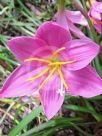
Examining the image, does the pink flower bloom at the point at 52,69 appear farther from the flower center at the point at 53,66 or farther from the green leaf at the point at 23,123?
the green leaf at the point at 23,123

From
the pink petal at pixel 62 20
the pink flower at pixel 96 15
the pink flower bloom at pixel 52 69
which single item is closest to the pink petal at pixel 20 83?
the pink flower bloom at pixel 52 69

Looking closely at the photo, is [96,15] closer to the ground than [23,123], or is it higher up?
higher up

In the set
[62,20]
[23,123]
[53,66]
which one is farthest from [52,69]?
[23,123]

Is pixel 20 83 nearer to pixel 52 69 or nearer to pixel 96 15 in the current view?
pixel 52 69

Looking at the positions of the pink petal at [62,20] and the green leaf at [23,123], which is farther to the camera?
the green leaf at [23,123]

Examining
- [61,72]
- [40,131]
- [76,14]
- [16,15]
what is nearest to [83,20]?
[76,14]

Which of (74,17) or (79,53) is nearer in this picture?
(79,53)
